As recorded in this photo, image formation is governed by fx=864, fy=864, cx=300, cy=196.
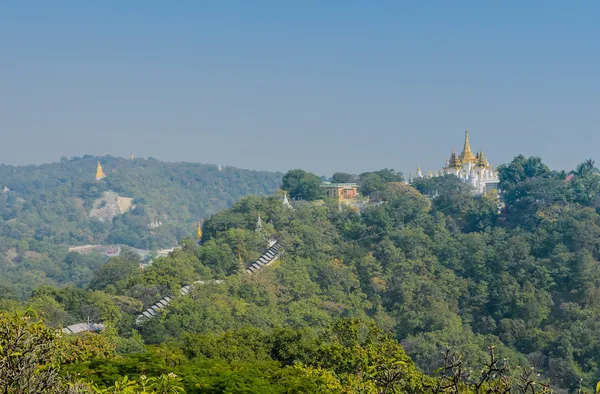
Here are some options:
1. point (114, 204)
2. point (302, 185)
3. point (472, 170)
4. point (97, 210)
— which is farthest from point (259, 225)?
point (114, 204)

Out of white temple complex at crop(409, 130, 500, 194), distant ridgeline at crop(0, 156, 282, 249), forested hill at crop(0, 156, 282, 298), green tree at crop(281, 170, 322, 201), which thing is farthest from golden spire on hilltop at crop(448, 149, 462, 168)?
distant ridgeline at crop(0, 156, 282, 249)

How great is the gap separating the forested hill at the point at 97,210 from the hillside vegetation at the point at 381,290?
52.9 metres

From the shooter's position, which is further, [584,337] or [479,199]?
[479,199]

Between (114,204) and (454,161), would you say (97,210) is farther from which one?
(454,161)

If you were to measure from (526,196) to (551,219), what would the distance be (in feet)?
12.1

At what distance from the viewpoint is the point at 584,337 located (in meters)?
38.6

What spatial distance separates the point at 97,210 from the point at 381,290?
392 feet

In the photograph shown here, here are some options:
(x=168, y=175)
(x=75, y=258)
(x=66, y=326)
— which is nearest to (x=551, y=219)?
(x=66, y=326)

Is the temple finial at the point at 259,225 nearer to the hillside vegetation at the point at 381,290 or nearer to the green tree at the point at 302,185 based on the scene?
the hillside vegetation at the point at 381,290

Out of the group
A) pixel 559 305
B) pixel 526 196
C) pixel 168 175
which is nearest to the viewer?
pixel 559 305

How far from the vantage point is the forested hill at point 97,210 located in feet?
366

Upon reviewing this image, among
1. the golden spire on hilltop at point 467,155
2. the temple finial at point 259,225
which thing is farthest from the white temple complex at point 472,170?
the temple finial at point 259,225

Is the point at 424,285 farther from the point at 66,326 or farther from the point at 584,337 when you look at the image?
the point at 66,326

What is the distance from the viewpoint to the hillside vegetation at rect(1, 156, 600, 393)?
25875 millimetres
